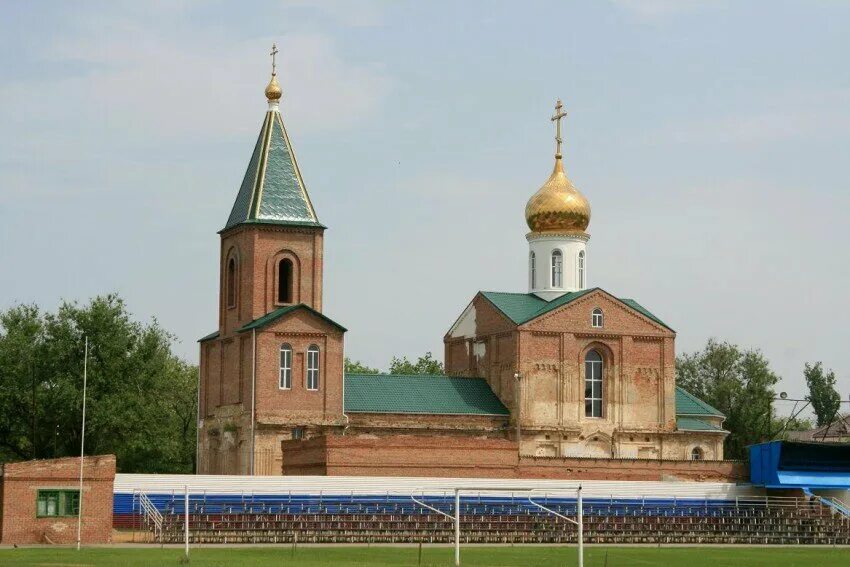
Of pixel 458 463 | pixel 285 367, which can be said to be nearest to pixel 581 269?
pixel 458 463

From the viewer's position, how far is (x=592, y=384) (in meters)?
70.8

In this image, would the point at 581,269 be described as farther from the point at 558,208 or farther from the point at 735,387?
the point at 735,387

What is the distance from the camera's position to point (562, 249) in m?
73.6

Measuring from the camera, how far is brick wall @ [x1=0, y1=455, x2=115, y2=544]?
4859cm

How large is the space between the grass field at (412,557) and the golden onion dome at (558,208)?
24953 millimetres

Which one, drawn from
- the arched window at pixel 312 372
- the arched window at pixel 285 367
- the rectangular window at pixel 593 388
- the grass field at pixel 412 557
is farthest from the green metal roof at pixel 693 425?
the grass field at pixel 412 557

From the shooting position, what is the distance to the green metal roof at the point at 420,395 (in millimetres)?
66625

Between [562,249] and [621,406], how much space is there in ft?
25.7

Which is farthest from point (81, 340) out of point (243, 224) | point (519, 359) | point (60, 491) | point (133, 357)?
point (60, 491)

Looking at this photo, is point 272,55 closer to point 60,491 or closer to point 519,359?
point 519,359

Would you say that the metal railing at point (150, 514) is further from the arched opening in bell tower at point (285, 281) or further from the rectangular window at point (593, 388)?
the rectangular window at point (593, 388)

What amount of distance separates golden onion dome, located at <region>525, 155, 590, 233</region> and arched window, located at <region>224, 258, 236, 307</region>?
14.2 meters

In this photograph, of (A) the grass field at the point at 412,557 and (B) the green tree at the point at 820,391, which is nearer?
(A) the grass field at the point at 412,557

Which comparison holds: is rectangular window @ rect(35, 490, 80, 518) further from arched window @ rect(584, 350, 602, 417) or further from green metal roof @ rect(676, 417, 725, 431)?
green metal roof @ rect(676, 417, 725, 431)
